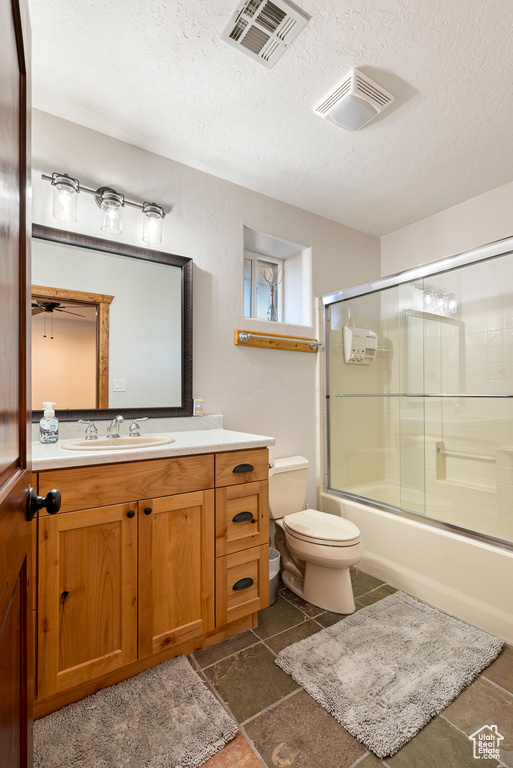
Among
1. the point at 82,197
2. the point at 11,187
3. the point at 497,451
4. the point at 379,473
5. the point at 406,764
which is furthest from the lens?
the point at 379,473

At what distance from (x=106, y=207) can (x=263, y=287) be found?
130cm

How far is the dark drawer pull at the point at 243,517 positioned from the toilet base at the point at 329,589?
1.79 ft

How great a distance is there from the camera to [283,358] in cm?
261

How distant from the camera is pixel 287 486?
7.59 feet

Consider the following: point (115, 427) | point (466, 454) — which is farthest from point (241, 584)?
point (466, 454)

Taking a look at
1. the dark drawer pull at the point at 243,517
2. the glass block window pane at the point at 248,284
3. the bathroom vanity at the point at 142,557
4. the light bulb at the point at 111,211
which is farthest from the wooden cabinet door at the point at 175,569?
the glass block window pane at the point at 248,284

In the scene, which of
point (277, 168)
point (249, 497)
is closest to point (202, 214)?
point (277, 168)

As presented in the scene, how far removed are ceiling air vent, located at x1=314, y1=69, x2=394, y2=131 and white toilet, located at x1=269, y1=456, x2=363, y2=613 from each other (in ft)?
5.69

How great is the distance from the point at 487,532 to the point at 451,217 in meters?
2.10

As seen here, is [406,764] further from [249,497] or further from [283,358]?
[283,358]

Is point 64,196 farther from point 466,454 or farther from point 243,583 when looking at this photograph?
point 466,454

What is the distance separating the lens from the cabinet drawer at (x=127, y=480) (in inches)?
50.4

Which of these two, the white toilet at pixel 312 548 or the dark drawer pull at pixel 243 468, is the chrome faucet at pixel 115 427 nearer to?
the dark drawer pull at pixel 243 468

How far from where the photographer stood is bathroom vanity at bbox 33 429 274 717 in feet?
4.13
